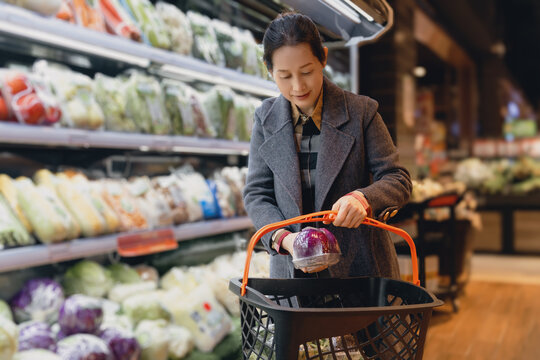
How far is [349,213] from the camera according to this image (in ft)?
3.36

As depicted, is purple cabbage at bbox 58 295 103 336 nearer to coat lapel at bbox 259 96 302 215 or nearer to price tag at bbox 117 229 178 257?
price tag at bbox 117 229 178 257

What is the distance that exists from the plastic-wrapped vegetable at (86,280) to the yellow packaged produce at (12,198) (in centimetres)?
45

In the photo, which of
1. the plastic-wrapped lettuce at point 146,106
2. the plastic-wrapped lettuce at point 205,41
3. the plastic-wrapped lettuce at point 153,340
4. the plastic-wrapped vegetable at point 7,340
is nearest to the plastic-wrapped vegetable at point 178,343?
the plastic-wrapped lettuce at point 153,340

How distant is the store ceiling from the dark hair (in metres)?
5.20

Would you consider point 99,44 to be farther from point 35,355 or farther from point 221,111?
point 35,355

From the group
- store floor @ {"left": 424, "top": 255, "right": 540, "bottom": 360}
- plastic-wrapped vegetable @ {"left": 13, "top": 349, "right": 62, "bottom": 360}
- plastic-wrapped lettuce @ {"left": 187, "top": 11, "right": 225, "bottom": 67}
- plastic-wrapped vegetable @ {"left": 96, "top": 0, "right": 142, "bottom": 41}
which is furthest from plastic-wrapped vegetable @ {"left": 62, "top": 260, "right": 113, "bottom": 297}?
store floor @ {"left": 424, "top": 255, "right": 540, "bottom": 360}

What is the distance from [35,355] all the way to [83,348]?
0.17 metres

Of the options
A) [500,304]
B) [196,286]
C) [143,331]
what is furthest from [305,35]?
[500,304]

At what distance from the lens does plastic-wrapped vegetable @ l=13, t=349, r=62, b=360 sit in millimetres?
1847

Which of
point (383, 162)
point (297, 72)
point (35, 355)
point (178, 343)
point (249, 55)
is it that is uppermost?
point (249, 55)

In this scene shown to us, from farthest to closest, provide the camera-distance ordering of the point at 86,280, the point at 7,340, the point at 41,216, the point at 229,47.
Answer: the point at 229,47 → the point at 86,280 → the point at 41,216 → the point at 7,340

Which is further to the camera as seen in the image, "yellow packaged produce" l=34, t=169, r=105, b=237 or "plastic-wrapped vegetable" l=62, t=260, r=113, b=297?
"plastic-wrapped vegetable" l=62, t=260, r=113, b=297

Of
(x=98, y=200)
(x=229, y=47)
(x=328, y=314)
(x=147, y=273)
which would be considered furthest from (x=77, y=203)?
(x=328, y=314)

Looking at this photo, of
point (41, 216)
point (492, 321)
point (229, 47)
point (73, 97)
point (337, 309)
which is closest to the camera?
point (337, 309)
